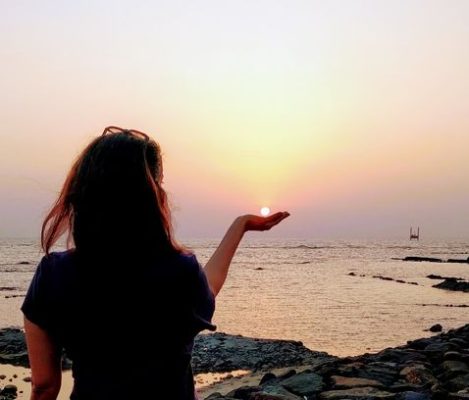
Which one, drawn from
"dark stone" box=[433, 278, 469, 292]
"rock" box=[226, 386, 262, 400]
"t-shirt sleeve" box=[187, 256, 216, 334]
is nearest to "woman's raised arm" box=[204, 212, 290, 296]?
"t-shirt sleeve" box=[187, 256, 216, 334]

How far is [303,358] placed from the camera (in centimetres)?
1359

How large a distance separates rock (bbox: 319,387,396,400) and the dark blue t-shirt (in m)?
5.88

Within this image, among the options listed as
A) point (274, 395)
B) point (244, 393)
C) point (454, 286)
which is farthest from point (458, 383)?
point (454, 286)

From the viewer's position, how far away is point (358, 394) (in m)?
7.67

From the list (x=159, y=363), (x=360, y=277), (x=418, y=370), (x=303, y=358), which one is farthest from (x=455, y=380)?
(x=360, y=277)

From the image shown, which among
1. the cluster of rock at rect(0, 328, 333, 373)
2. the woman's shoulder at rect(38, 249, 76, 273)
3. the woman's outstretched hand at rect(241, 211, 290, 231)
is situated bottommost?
the cluster of rock at rect(0, 328, 333, 373)

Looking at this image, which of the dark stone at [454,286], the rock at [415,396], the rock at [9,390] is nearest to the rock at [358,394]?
the rock at [415,396]

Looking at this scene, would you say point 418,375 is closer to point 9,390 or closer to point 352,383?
point 352,383

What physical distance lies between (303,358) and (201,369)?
7.53 ft

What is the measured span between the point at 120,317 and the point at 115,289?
0.30 ft

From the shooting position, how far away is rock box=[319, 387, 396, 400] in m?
7.41

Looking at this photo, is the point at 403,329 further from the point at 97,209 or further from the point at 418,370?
the point at 97,209

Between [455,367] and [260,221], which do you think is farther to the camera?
[455,367]

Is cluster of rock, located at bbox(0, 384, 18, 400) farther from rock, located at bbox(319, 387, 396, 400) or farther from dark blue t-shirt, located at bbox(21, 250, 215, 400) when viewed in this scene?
dark blue t-shirt, located at bbox(21, 250, 215, 400)
